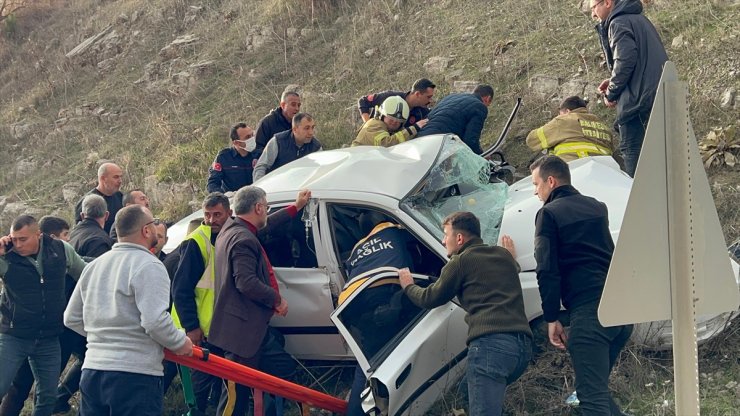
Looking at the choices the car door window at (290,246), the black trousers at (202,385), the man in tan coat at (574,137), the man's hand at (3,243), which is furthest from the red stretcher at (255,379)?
the man in tan coat at (574,137)

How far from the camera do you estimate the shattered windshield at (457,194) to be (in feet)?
20.1

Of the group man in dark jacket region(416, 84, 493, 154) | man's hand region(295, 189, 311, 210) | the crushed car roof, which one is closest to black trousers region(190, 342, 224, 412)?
man's hand region(295, 189, 311, 210)

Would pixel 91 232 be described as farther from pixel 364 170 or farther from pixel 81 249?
pixel 364 170

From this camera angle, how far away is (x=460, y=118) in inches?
342

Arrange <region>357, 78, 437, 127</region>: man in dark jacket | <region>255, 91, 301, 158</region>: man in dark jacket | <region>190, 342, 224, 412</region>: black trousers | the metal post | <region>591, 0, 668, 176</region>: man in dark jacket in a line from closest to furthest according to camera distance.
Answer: the metal post < <region>190, 342, 224, 412</region>: black trousers < <region>591, 0, 668, 176</region>: man in dark jacket < <region>357, 78, 437, 127</region>: man in dark jacket < <region>255, 91, 301, 158</region>: man in dark jacket

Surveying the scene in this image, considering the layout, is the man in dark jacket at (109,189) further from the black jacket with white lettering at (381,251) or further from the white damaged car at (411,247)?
the black jacket with white lettering at (381,251)

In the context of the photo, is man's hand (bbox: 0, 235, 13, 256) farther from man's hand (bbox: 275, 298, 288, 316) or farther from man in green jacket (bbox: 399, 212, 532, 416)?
man in green jacket (bbox: 399, 212, 532, 416)

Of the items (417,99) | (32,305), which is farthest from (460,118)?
(32,305)

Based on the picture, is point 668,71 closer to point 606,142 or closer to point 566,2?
point 606,142

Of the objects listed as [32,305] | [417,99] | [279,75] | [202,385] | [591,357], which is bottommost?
[202,385]

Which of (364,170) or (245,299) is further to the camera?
(364,170)

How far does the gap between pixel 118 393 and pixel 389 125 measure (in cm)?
450

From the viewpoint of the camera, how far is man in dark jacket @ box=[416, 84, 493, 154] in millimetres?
8641

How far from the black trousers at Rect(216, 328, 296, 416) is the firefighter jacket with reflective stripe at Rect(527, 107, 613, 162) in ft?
11.2
